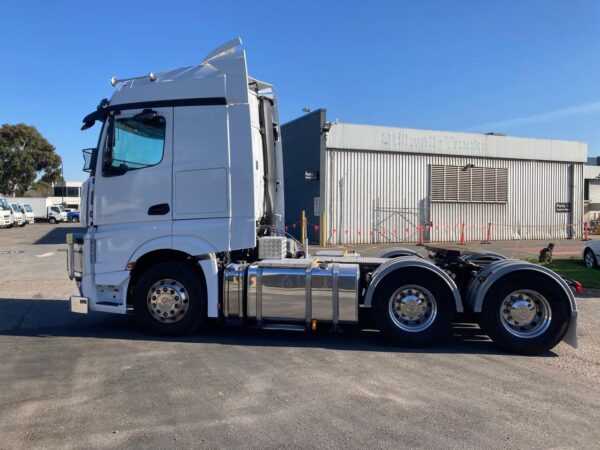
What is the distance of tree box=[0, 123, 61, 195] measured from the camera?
59625mm

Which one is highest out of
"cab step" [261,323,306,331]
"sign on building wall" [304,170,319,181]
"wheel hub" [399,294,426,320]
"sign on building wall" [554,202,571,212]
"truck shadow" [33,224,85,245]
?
"sign on building wall" [304,170,319,181]

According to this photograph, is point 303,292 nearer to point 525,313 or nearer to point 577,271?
point 525,313

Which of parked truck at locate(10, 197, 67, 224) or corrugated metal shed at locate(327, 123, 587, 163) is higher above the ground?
corrugated metal shed at locate(327, 123, 587, 163)

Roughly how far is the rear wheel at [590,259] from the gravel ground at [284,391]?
853 cm

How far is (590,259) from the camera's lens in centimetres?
1488

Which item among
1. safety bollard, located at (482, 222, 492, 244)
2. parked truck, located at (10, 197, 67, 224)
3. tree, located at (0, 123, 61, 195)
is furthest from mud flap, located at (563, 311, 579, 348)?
tree, located at (0, 123, 61, 195)

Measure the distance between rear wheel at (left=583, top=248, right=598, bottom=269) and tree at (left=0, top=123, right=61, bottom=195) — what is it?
6189cm

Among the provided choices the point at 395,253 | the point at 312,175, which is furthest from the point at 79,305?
the point at 312,175

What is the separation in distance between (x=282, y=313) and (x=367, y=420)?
2587 mm

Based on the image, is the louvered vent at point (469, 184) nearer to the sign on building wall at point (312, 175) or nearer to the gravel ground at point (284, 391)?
the sign on building wall at point (312, 175)

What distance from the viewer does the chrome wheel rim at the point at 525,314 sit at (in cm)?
630

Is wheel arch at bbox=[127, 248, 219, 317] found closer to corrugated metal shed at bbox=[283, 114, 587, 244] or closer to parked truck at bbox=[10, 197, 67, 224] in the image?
corrugated metal shed at bbox=[283, 114, 587, 244]

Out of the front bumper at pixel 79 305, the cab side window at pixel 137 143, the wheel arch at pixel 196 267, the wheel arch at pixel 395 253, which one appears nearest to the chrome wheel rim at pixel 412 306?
the wheel arch at pixel 395 253

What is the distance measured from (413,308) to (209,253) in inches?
109
